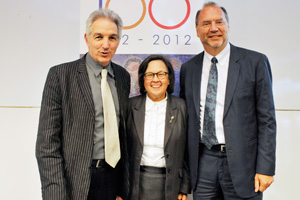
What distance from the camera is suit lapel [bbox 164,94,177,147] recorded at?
1715 millimetres

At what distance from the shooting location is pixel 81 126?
1380 millimetres

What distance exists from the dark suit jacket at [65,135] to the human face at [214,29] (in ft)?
3.07

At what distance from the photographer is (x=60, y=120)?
4.51 ft

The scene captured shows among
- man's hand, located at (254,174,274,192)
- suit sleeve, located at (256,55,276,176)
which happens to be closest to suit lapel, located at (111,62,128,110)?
suit sleeve, located at (256,55,276,176)

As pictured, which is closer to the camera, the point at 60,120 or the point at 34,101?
the point at 60,120

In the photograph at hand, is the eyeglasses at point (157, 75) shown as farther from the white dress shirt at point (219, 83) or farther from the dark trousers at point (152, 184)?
the dark trousers at point (152, 184)

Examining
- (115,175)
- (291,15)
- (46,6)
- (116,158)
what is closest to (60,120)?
(116,158)

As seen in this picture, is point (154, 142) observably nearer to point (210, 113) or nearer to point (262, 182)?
point (210, 113)

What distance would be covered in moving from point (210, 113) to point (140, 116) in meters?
0.51

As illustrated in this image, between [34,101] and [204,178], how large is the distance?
1.75 m

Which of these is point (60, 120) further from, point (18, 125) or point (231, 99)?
point (18, 125)

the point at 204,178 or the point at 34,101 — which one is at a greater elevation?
the point at 34,101

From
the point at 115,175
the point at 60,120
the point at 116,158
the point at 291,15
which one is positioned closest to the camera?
the point at 60,120

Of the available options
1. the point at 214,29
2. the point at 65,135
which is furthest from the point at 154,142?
the point at 214,29
